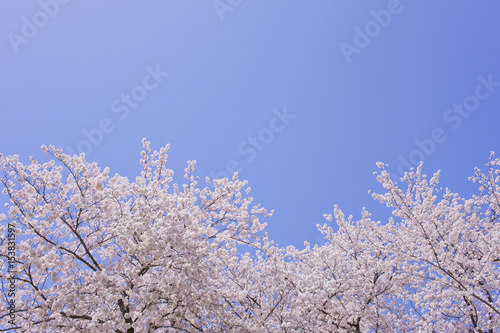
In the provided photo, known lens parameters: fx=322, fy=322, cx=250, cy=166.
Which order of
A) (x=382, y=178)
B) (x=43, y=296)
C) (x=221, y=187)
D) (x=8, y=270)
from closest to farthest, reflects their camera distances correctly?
1. (x=8, y=270)
2. (x=43, y=296)
3. (x=221, y=187)
4. (x=382, y=178)

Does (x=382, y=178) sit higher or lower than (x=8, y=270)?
higher

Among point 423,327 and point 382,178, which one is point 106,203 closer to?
point 382,178

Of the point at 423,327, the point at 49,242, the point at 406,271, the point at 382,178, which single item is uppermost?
the point at 382,178

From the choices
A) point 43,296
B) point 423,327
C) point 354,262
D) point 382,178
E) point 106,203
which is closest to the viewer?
point 43,296

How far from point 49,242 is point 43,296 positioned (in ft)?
4.09

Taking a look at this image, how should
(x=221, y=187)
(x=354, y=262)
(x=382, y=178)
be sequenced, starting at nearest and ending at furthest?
(x=221, y=187), (x=382, y=178), (x=354, y=262)

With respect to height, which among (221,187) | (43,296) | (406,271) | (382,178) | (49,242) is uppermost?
(221,187)

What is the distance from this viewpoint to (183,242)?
23.7ft

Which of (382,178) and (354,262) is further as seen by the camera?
(354,262)

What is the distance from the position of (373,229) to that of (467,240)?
3226 mm

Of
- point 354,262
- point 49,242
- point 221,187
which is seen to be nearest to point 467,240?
point 354,262

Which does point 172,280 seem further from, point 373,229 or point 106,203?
point 373,229

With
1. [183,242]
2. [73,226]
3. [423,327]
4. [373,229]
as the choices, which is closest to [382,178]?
[373,229]

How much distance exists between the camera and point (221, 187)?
9008 mm
